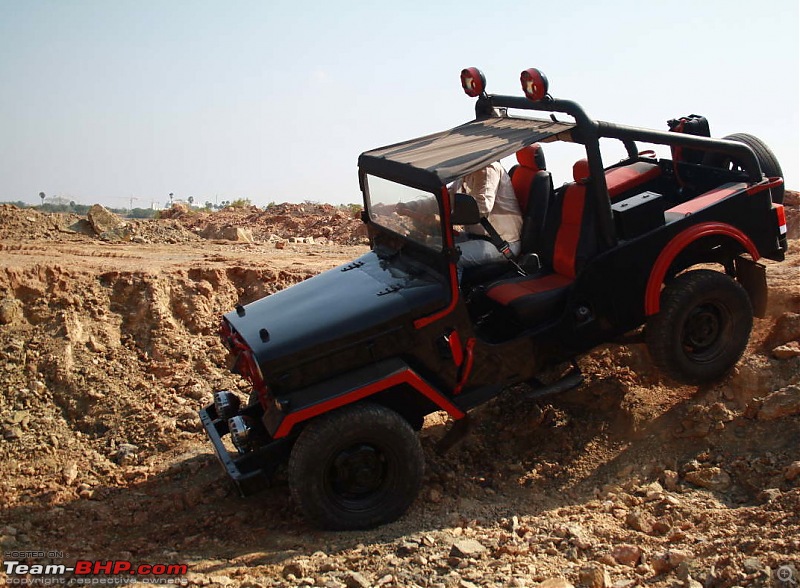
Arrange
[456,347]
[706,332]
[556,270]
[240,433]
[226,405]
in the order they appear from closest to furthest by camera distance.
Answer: [240,433], [456,347], [226,405], [556,270], [706,332]

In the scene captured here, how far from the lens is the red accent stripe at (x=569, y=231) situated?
522 cm

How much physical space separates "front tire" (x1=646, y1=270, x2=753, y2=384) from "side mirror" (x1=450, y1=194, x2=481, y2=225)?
4.89ft

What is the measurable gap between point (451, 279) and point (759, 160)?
267 cm

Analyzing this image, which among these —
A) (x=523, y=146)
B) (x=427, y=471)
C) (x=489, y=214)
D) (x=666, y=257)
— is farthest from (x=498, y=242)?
(x=427, y=471)

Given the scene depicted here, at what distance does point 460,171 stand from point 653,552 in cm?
227

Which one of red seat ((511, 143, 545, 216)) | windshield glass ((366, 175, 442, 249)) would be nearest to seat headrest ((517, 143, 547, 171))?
red seat ((511, 143, 545, 216))

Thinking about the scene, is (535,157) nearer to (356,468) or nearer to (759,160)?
(759,160)

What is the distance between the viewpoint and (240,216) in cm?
1528

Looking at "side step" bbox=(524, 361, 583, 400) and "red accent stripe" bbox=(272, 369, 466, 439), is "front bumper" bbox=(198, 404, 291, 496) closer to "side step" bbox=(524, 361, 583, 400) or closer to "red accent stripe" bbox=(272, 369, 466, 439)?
"red accent stripe" bbox=(272, 369, 466, 439)

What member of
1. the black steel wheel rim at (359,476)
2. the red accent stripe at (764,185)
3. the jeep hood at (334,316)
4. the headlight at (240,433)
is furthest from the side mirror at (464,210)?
the red accent stripe at (764,185)

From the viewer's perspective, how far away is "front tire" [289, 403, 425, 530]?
450 centimetres

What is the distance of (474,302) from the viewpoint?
5309mm

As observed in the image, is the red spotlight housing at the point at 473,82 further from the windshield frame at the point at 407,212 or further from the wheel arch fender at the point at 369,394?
the wheel arch fender at the point at 369,394

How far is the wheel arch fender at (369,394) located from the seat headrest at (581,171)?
167cm
